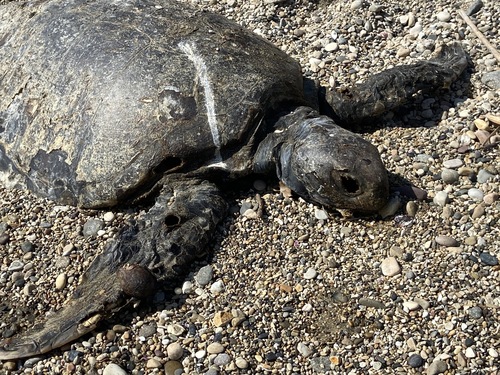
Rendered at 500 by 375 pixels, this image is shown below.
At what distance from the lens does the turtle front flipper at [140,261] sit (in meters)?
3.34

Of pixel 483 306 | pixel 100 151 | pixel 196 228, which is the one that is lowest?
pixel 483 306

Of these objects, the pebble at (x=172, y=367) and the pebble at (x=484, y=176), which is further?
the pebble at (x=484, y=176)

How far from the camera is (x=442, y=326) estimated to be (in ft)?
10.6

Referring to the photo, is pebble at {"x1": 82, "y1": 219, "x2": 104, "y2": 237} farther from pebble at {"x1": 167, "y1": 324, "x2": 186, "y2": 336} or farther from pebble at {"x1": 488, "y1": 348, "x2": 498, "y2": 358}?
pebble at {"x1": 488, "y1": 348, "x2": 498, "y2": 358}

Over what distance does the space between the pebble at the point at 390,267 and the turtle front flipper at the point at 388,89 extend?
123cm

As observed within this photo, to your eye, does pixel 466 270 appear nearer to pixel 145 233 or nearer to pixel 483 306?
pixel 483 306

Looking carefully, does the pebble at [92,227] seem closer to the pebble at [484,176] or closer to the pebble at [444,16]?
the pebble at [484,176]

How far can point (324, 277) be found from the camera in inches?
140

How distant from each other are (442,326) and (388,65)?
2.36 meters

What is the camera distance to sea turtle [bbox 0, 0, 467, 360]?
3674 millimetres

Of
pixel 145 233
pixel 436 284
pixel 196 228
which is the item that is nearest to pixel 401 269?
pixel 436 284

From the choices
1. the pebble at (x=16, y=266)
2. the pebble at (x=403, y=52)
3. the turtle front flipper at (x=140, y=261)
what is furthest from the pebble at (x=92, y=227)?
the pebble at (x=403, y=52)

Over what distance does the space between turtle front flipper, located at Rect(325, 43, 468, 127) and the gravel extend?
0.44 feet

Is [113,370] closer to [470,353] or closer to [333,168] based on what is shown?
[333,168]
